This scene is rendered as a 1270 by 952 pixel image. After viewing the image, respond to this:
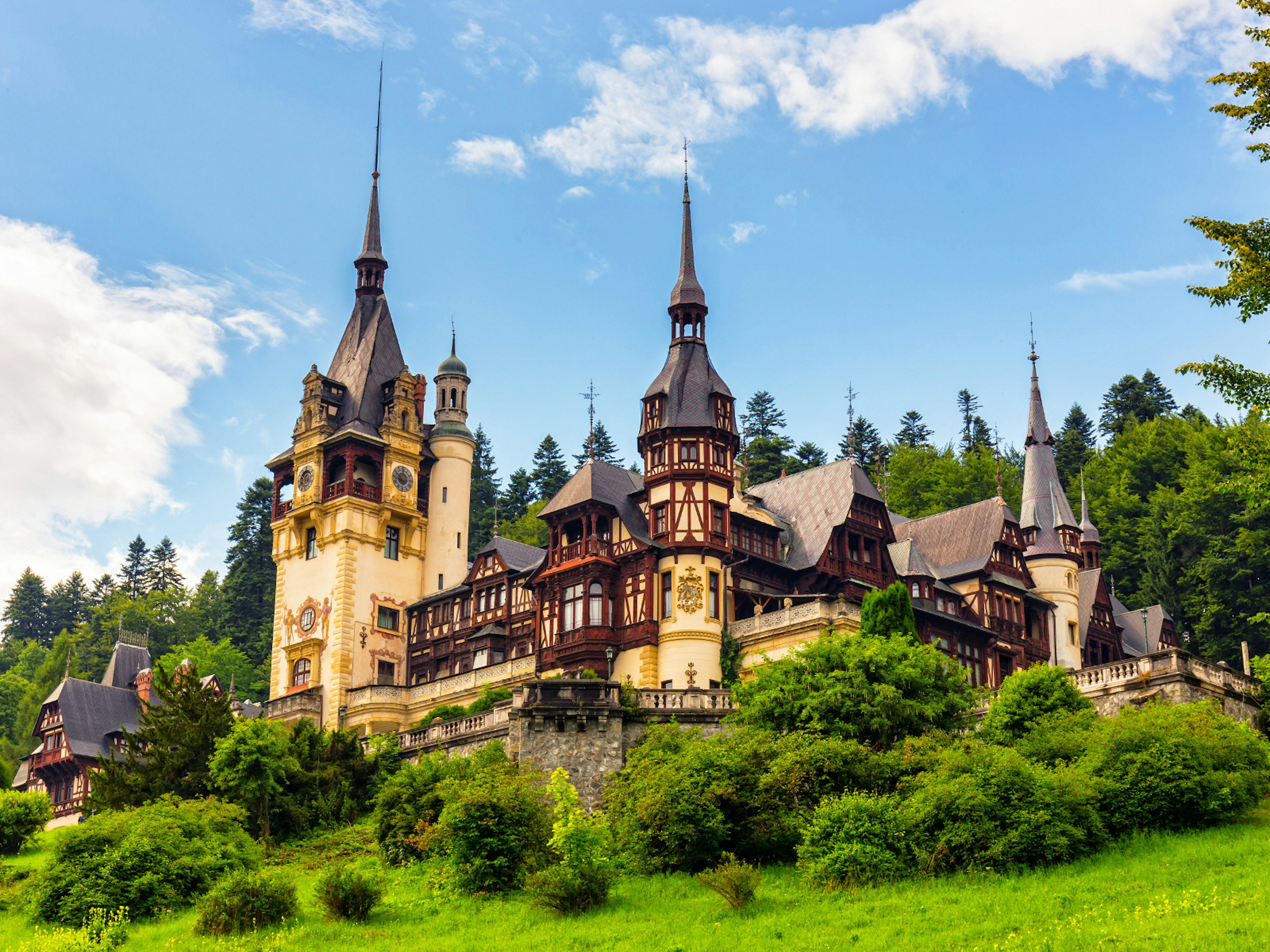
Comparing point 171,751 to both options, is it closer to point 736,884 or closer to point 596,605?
point 596,605

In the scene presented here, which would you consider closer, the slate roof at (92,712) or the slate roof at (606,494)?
the slate roof at (606,494)

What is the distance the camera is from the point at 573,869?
115ft

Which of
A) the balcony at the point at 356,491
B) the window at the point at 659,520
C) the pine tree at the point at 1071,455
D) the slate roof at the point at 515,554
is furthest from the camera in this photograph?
the pine tree at the point at 1071,455

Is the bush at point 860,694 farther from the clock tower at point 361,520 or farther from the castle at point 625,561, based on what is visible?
A: the clock tower at point 361,520

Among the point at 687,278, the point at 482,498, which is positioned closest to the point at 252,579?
the point at 482,498

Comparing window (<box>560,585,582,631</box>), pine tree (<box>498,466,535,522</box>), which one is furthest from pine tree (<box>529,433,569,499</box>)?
window (<box>560,585,582,631</box>)

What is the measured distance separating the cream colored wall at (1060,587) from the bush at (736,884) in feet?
130

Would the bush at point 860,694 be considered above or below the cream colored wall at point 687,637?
below

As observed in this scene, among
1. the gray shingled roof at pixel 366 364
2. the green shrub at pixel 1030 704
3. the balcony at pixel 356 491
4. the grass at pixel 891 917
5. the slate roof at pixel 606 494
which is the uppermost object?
the gray shingled roof at pixel 366 364

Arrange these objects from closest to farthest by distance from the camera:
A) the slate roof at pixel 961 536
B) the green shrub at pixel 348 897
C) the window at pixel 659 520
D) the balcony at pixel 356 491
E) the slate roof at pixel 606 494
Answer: the green shrub at pixel 348 897, the window at pixel 659 520, the slate roof at pixel 606 494, the slate roof at pixel 961 536, the balcony at pixel 356 491

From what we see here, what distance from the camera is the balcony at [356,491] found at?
7012 centimetres

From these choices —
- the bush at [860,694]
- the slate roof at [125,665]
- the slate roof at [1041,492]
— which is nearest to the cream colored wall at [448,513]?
the slate roof at [125,665]

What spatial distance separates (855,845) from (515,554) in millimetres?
33890

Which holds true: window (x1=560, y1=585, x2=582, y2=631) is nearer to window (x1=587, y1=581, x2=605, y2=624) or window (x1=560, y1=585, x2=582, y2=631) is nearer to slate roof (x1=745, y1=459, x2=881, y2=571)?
window (x1=587, y1=581, x2=605, y2=624)
